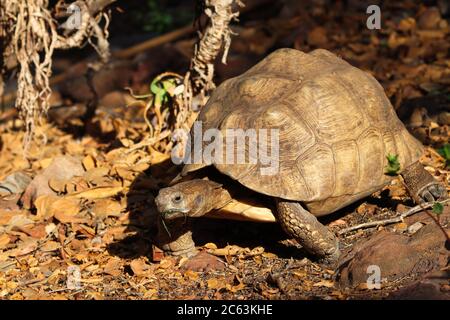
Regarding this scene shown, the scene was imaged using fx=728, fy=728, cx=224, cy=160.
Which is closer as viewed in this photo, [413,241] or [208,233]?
[413,241]

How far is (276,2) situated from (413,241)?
740 centimetres

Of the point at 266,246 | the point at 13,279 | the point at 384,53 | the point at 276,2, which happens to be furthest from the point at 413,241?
the point at 276,2

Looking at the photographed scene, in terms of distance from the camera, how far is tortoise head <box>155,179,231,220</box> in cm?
467

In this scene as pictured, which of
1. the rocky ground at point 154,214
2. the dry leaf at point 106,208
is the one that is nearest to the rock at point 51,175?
the rocky ground at point 154,214

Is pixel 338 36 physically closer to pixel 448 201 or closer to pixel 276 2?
pixel 276 2

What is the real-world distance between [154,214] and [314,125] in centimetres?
171

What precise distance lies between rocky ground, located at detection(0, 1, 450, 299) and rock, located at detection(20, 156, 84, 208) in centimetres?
1

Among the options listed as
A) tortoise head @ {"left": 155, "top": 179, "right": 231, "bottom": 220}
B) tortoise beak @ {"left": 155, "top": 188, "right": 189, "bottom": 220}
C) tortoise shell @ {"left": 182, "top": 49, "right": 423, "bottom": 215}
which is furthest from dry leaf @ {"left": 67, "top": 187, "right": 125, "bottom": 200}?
tortoise beak @ {"left": 155, "top": 188, "right": 189, "bottom": 220}

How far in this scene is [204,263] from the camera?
512 cm

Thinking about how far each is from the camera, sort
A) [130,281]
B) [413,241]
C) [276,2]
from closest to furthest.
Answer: [413,241], [130,281], [276,2]

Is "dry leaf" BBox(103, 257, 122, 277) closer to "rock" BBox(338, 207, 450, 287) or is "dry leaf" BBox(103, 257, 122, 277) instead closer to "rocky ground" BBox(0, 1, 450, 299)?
"rocky ground" BBox(0, 1, 450, 299)

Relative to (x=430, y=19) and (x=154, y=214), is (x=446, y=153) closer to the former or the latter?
(x=154, y=214)

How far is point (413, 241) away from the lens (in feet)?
15.4

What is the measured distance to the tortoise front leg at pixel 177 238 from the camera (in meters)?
5.15
